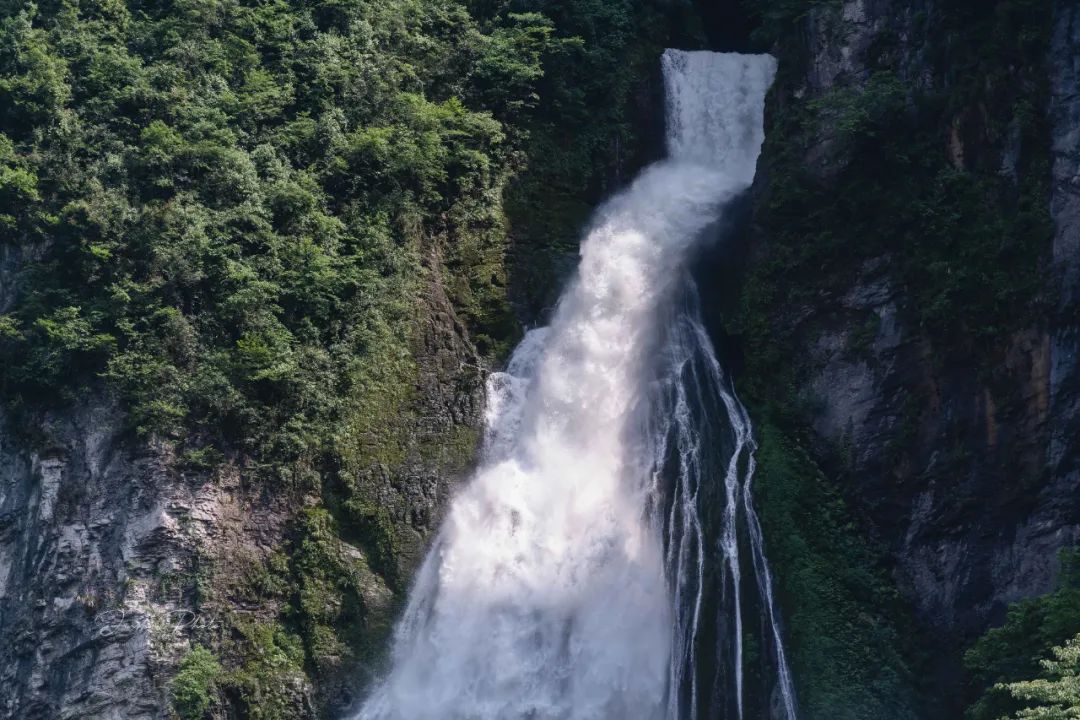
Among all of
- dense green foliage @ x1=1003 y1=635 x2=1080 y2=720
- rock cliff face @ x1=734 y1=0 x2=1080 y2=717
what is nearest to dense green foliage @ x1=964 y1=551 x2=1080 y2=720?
dense green foliage @ x1=1003 y1=635 x2=1080 y2=720

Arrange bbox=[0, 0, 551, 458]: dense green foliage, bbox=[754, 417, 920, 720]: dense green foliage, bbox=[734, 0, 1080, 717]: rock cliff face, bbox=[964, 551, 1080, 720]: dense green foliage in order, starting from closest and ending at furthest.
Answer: bbox=[964, 551, 1080, 720]: dense green foliage < bbox=[754, 417, 920, 720]: dense green foliage < bbox=[734, 0, 1080, 717]: rock cliff face < bbox=[0, 0, 551, 458]: dense green foliage

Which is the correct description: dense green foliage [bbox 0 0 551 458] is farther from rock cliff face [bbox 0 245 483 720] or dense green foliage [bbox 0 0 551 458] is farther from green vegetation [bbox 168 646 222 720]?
green vegetation [bbox 168 646 222 720]

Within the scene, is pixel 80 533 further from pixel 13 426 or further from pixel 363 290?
pixel 363 290

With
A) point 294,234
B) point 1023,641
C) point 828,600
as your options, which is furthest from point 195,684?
point 1023,641

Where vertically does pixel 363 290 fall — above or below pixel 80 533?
above

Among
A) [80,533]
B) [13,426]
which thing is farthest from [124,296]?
[80,533]

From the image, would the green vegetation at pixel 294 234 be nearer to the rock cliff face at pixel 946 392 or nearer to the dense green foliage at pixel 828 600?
the dense green foliage at pixel 828 600

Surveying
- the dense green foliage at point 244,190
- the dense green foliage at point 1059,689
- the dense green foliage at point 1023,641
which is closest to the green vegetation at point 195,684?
the dense green foliage at point 244,190
